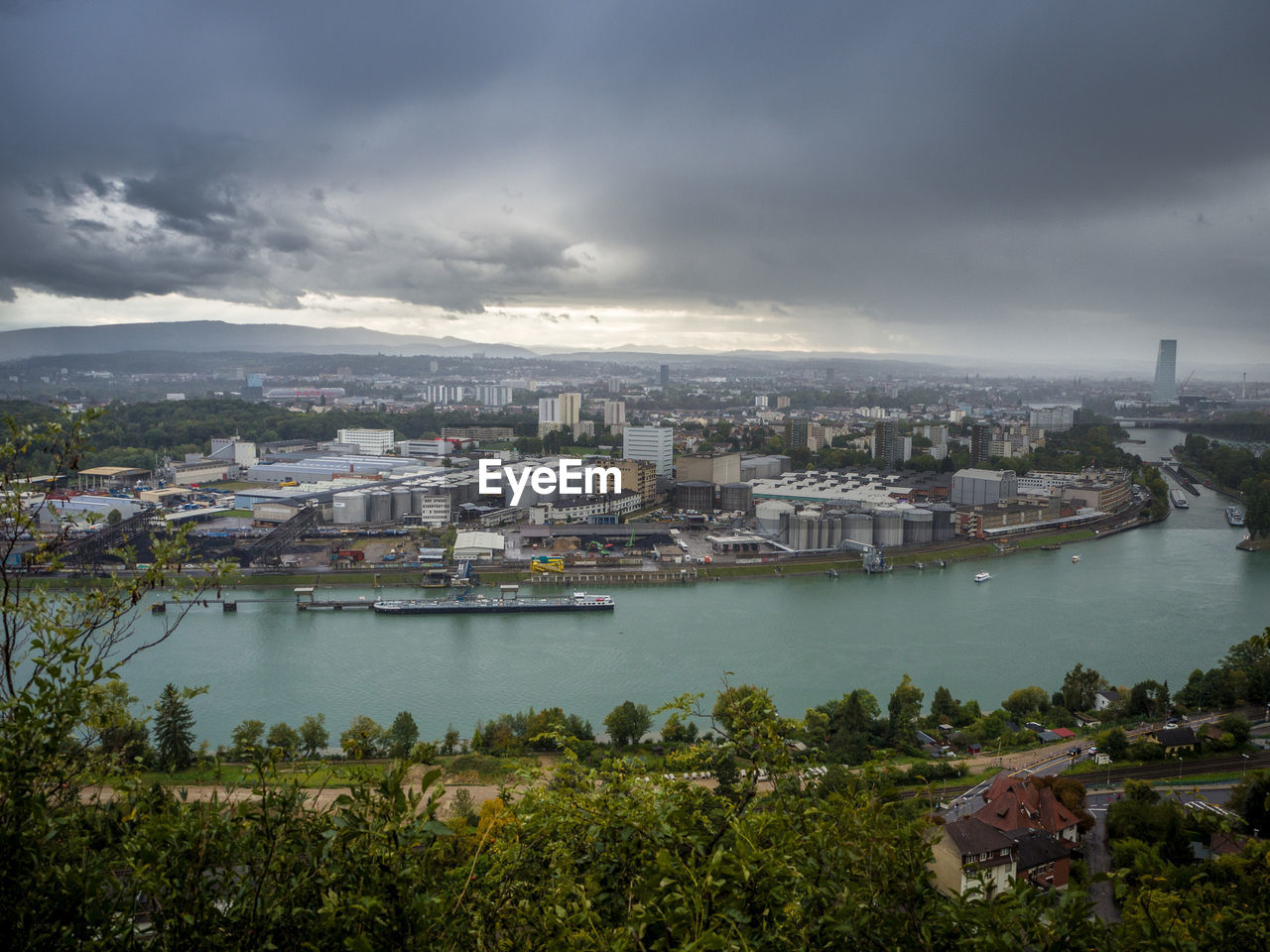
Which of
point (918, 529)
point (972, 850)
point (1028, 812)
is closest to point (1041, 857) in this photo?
point (1028, 812)

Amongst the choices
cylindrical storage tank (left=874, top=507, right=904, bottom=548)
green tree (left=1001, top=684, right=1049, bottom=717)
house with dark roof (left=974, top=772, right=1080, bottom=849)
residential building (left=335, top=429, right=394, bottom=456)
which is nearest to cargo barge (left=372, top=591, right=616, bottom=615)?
green tree (left=1001, top=684, right=1049, bottom=717)

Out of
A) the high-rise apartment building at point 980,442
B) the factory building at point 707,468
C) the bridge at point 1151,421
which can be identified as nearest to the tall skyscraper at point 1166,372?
the bridge at point 1151,421

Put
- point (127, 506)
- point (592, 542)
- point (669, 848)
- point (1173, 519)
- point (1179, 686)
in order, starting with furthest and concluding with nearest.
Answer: point (1173, 519)
point (127, 506)
point (592, 542)
point (1179, 686)
point (669, 848)

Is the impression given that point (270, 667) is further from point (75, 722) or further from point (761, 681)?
point (75, 722)

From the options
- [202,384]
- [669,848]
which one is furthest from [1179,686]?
[202,384]

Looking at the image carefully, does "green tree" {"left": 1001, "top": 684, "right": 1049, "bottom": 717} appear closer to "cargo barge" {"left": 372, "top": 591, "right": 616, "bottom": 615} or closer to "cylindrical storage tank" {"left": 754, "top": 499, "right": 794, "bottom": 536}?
"cargo barge" {"left": 372, "top": 591, "right": 616, "bottom": 615}
